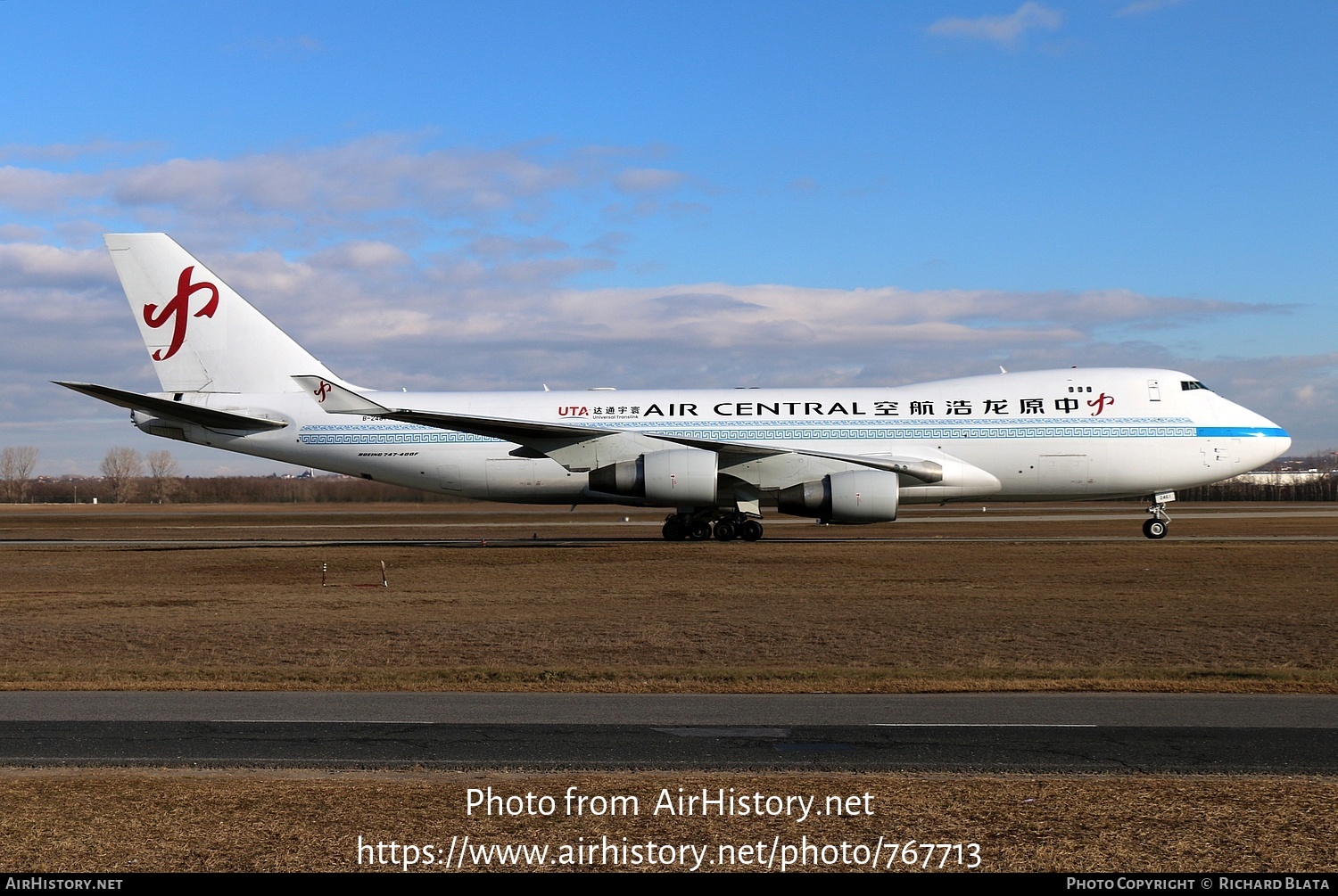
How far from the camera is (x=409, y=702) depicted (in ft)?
37.8

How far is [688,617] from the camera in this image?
1878 centimetres

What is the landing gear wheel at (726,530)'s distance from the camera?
1372 inches

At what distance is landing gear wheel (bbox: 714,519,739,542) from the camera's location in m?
34.8

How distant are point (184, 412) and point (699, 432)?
1475 cm

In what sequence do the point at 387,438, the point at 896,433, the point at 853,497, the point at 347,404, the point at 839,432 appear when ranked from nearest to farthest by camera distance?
the point at 347,404, the point at 853,497, the point at 896,433, the point at 839,432, the point at 387,438

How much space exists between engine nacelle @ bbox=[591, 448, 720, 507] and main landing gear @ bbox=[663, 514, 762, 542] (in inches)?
95.4

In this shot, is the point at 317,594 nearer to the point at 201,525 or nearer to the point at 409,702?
the point at 409,702

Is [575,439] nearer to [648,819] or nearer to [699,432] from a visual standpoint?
[699,432]

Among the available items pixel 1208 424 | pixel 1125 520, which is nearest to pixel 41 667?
pixel 1208 424

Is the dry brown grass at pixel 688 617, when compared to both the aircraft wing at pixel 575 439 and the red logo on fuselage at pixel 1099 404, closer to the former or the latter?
the aircraft wing at pixel 575 439

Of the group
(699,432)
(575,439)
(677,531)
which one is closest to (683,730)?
(575,439)

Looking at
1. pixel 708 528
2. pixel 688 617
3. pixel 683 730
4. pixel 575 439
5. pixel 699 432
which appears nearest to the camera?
pixel 683 730

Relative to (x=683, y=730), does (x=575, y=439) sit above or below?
above

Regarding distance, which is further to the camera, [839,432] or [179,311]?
[179,311]
